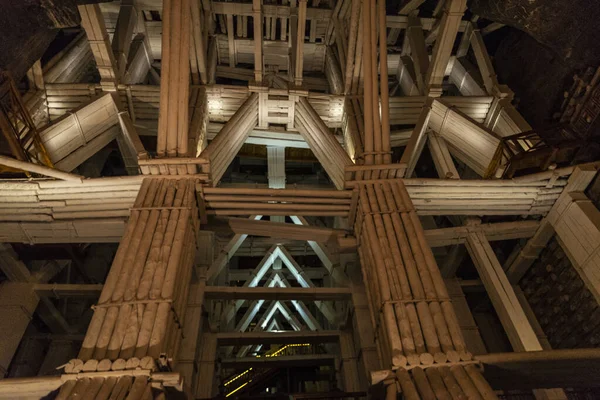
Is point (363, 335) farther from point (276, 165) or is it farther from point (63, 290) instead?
point (63, 290)

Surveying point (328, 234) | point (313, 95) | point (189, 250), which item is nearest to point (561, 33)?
point (313, 95)

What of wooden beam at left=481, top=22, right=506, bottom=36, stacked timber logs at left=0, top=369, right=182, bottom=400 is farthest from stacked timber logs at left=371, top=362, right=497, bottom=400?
wooden beam at left=481, top=22, right=506, bottom=36

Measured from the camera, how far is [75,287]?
366 inches

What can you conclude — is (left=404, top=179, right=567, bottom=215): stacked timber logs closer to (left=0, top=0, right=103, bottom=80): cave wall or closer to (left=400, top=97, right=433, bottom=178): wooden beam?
(left=400, top=97, right=433, bottom=178): wooden beam

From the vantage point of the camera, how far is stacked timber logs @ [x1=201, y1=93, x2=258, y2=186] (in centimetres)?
827

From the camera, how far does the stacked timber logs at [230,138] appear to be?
827 centimetres

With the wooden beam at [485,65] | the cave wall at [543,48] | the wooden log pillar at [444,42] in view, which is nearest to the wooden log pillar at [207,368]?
the wooden log pillar at [444,42]

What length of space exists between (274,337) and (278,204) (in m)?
3.93

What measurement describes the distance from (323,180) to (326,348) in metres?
5.97

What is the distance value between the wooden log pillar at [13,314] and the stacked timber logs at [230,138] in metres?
5.16

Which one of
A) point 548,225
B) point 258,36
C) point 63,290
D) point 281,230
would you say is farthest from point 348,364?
point 258,36

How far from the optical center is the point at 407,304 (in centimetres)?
573

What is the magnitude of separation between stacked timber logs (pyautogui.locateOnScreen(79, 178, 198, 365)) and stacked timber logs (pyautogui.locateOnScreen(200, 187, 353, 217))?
650 mm

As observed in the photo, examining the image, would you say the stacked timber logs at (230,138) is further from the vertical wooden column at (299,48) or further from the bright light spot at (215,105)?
the vertical wooden column at (299,48)
